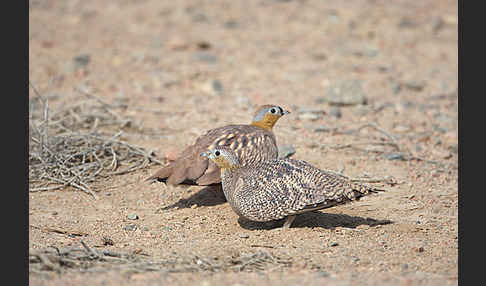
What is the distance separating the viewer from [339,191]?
5.11 m

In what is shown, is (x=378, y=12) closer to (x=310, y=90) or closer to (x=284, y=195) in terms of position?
(x=310, y=90)

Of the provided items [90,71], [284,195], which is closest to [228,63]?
[90,71]

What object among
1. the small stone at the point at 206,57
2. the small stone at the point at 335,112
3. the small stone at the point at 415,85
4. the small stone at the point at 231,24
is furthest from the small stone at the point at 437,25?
the small stone at the point at 335,112

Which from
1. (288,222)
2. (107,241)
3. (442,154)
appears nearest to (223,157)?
(288,222)

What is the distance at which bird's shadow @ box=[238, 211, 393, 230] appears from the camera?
553cm

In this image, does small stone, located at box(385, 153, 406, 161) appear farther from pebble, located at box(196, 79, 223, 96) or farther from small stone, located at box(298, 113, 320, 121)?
pebble, located at box(196, 79, 223, 96)

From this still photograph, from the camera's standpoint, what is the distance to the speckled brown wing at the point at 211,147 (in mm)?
5691

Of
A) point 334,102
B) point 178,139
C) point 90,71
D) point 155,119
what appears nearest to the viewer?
point 178,139

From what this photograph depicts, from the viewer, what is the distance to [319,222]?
5625 millimetres

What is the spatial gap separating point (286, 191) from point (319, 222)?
0.68 meters

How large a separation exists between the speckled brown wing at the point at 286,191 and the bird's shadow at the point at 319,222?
0.38 m

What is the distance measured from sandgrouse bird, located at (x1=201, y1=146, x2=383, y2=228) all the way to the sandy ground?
0.82 ft

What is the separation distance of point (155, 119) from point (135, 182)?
72.8 inches

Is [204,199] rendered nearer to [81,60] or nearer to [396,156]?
[396,156]
